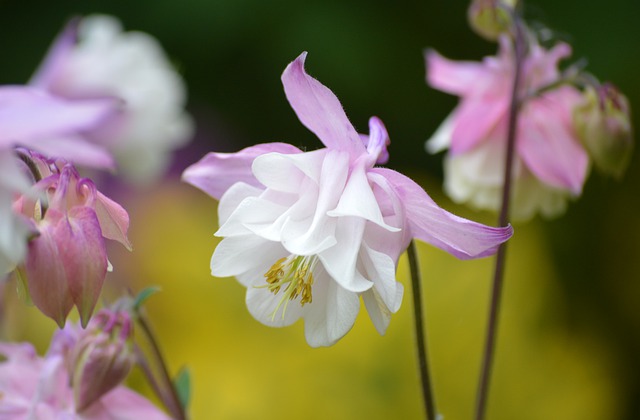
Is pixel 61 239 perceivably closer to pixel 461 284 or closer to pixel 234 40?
pixel 461 284

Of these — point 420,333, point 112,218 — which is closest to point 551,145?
point 420,333

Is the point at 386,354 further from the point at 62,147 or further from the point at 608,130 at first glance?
the point at 62,147

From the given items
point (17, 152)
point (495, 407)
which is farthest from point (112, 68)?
point (17, 152)

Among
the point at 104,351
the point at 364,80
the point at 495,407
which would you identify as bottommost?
the point at 495,407

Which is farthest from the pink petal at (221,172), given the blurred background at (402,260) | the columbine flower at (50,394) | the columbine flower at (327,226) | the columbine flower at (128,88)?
the columbine flower at (128,88)

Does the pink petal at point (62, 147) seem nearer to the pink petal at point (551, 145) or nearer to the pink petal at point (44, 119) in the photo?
the pink petal at point (44, 119)

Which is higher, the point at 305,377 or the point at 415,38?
the point at 415,38

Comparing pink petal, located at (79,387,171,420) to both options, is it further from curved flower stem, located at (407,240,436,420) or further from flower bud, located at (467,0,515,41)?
flower bud, located at (467,0,515,41)

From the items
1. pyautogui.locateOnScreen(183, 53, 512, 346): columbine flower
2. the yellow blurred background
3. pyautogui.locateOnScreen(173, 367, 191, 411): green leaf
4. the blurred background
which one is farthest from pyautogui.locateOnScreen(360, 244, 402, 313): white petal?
the yellow blurred background
